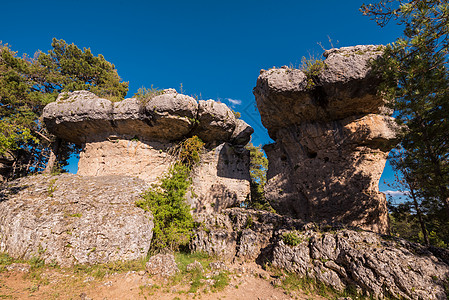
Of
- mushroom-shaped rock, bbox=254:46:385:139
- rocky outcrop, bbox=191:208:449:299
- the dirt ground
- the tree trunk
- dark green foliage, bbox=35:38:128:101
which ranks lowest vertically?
the dirt ground

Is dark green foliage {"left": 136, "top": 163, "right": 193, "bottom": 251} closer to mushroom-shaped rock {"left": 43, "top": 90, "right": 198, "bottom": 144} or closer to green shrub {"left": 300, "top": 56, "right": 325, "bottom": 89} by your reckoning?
mushroom-shaped rock {"left": 43, "top": 90, "right": 198, "bottom": 144}

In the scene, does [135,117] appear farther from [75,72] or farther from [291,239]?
[291,239]

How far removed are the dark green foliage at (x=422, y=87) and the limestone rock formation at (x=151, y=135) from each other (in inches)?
363

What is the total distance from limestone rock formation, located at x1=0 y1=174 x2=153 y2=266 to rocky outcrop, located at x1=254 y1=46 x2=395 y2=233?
896cm

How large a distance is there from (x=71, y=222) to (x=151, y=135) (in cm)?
758

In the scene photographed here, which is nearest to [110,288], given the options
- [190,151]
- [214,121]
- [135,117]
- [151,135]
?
[190,151]

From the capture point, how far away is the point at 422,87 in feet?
19.8

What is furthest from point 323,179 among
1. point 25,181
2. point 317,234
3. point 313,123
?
point 25,181

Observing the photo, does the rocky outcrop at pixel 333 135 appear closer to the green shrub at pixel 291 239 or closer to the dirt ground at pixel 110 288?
the green shrub at pixel 291 239

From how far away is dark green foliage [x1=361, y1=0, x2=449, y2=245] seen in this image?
5555 millimetres

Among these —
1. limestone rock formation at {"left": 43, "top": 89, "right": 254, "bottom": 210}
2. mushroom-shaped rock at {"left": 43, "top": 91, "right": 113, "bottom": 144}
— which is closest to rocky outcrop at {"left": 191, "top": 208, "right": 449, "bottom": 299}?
limestone rock formation at {"left": 43, "top": 89, "right": 254, "bottom": 210}

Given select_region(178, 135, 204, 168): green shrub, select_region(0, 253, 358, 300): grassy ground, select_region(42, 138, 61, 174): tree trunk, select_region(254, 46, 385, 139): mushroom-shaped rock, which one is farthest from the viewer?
select_region(178, 135, 204, 168): green shrub

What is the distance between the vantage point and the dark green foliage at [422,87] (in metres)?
5.55

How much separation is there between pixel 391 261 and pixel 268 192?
25.3 ft
